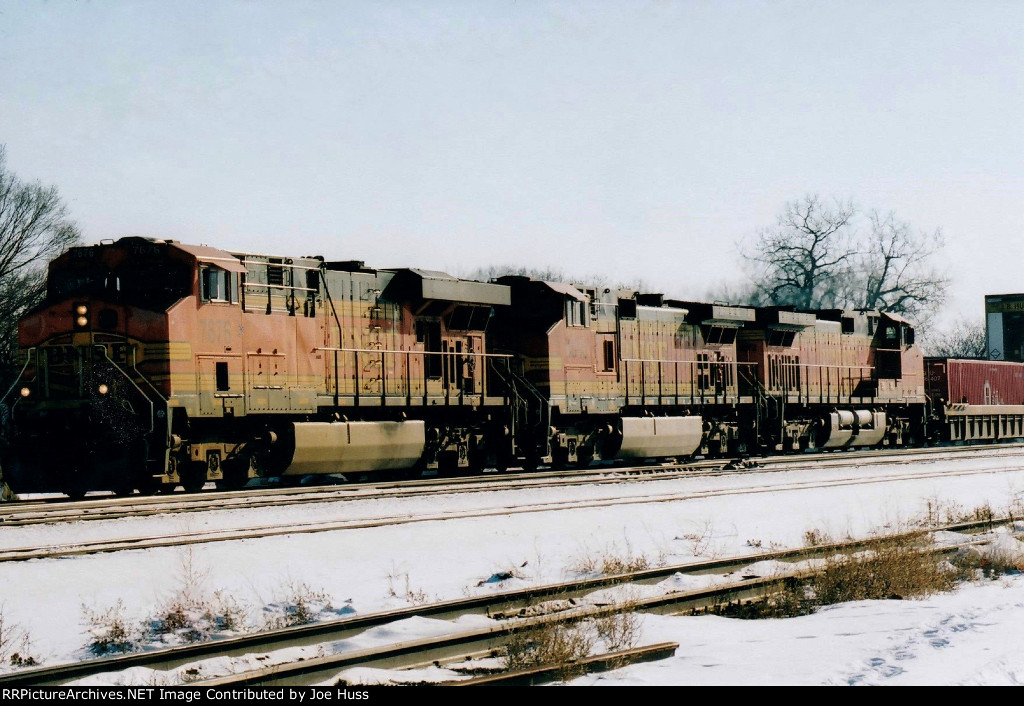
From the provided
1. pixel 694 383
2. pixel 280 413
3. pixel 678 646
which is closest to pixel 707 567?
pixel 678 646

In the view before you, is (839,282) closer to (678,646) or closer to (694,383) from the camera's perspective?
(694,383)

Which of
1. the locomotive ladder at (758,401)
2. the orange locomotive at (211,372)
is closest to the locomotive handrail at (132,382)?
the orange locomotive at (211,372)

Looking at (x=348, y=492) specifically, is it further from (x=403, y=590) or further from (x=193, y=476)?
(x=403, y=590)

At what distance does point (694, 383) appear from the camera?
25.9m

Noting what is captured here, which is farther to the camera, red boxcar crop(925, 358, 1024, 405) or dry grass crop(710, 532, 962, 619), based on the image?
red boxcar crop(925, 358, 1024, 405)

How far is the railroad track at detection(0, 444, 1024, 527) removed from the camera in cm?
1348

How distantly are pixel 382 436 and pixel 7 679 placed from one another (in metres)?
12.3

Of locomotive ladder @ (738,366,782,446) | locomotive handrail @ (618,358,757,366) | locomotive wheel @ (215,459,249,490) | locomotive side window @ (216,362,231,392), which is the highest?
locomotive handrail @ (618,358,757,366)

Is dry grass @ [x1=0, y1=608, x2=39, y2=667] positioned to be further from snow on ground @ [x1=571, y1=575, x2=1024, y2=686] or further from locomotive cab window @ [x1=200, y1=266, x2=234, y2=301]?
locomotive cab window @ [x1=200, y1=266, x2=234, y2=301]

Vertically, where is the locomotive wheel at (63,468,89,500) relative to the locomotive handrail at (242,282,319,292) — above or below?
below

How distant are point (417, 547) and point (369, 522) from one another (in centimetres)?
137

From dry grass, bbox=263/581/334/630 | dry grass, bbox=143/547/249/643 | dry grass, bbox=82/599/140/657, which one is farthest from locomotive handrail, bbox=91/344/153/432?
dry grass, bbox=82/599/140/657

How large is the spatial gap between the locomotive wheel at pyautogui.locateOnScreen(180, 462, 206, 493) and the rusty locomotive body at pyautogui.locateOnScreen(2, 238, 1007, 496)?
34 mm

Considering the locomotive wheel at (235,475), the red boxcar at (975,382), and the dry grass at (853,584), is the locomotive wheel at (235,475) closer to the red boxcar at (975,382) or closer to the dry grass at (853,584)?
the dry grass at (853,584)
